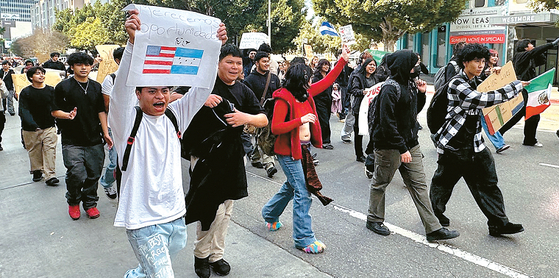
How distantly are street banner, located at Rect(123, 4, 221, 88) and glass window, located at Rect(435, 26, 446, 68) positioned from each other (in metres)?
30.6

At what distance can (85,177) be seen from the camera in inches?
203

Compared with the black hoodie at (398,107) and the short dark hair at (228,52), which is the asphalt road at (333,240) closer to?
the black hoodie at (398,107)

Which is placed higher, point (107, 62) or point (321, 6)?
point (321, 6)

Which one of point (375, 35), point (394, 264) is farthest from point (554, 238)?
point (375, 35)

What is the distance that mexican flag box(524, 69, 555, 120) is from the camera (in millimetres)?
7895

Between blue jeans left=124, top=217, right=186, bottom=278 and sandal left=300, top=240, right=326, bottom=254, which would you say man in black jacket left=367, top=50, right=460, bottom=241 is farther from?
blue jeans left=124, top=217, right=186, bottom=278

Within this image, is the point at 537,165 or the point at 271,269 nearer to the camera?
the point at 271,269

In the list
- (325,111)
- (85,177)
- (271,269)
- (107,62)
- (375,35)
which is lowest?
(271,269)

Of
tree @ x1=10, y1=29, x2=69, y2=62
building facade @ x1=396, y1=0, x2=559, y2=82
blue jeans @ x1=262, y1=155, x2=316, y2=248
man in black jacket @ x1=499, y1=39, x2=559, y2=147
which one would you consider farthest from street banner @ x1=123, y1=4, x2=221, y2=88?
tree @ x1=10, y1=29, x2=69, y2=62

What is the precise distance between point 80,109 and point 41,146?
224 centimetres

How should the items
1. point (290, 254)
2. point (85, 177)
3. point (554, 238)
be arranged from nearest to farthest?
point (290, 254)
point (554, 238)
point (85, 177)

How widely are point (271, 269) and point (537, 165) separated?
533cm

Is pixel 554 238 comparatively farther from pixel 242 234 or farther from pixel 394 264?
pixel 242 234

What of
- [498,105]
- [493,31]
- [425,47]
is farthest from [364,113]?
[425,47]
